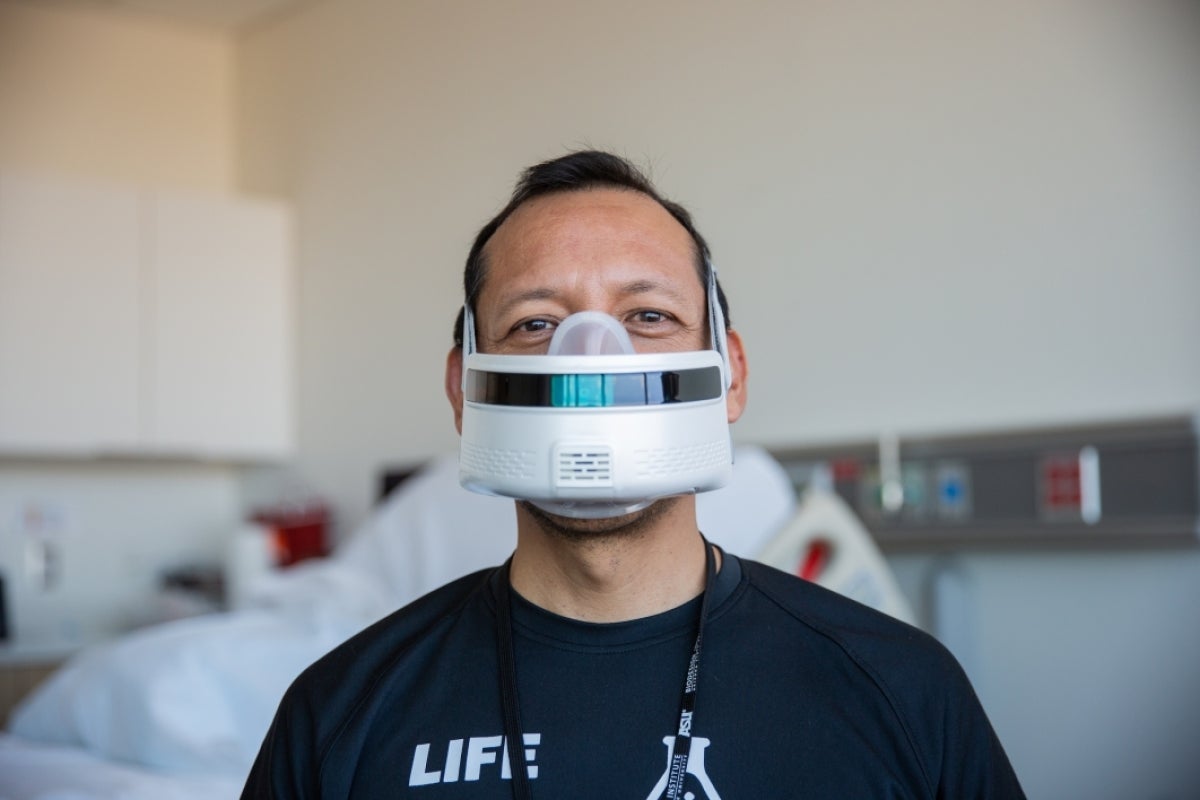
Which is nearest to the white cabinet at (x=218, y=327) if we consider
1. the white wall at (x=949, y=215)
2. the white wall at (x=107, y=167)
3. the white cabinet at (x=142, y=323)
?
the white cabinet at (x=142, y=323)

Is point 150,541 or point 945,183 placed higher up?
point 945,183

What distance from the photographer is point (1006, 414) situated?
8.46ft

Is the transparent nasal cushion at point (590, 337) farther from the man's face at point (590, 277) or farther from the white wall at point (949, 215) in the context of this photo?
the white wall at point (949, 215)

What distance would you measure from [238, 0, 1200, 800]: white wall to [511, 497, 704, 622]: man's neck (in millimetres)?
1422

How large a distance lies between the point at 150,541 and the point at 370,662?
363 centimetres

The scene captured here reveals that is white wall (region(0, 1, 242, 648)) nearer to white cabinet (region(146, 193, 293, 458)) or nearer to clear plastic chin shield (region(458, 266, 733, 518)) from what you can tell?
white cabinet (region(146, 193, 293, 458))

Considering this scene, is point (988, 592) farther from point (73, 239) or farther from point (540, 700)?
point (73, 239)

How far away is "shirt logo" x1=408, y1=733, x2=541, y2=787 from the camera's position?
1145mm

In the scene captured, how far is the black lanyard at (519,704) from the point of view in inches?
44.2

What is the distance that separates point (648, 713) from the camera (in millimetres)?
1170

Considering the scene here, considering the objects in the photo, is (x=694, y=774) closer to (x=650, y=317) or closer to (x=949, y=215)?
(x=650, y=317)

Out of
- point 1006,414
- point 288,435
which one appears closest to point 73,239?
point 288,435

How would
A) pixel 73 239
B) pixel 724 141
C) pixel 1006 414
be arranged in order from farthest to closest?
pixel 73 239, pixel 724 141, pixel 1006 414

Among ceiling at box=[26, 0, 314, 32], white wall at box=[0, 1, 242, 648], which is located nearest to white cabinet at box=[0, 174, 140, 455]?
white wall at box=[0, 1, 242, 648]
